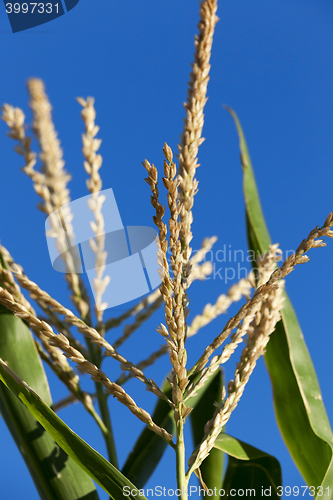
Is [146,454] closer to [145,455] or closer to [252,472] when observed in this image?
[145,455]

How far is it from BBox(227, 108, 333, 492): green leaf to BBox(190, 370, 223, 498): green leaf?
136mm

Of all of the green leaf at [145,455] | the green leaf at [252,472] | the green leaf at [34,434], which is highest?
the green leaf at [34,434]

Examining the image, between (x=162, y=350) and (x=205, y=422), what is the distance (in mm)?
233

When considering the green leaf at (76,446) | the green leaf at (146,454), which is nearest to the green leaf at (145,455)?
the green leaf at (146,454)

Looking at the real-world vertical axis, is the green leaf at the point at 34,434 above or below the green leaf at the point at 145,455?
above

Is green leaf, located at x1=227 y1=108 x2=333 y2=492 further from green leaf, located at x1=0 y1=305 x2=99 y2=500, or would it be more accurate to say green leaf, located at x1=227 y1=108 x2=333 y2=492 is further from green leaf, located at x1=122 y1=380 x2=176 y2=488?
green leaf, located at x1=0 y1=305 x2=99 y2=500

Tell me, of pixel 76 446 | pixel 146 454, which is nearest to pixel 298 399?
pixel 146 454

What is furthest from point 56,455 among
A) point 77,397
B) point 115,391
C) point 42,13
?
point 42,13

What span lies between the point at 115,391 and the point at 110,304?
263mm

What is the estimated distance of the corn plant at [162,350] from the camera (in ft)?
1.45

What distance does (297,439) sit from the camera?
0.69m

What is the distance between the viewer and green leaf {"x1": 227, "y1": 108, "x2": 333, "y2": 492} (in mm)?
660

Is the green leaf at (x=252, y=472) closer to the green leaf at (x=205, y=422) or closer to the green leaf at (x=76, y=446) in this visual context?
the green leaf at (x=205, y=422)

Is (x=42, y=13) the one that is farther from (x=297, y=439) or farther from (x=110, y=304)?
(x=297, y=439)
